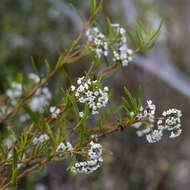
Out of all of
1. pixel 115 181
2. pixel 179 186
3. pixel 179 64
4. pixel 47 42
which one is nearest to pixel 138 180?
pixel 115 181

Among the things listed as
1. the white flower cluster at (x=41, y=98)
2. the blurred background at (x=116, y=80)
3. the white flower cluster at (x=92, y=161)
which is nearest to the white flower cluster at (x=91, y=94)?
the white flower cluster at (x=92, y=161)

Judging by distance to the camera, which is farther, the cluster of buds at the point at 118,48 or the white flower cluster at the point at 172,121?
the cluster of buds at the point at 118,48

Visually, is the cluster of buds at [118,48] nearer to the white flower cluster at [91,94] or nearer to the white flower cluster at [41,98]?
the white flower cluster at [91,94]

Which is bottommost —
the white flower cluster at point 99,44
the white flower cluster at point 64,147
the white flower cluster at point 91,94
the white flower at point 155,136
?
the white flower cluster at point 64,147

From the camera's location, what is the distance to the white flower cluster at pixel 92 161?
0.72m

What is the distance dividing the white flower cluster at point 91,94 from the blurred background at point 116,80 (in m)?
1.65

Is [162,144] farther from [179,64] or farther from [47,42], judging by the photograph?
[47,42]

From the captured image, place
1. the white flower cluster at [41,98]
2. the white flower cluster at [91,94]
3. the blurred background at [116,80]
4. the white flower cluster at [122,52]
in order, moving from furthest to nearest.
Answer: the blurred background at [116,80]
the white flower cluster at [41,98]
the white flower cluster at [122,52]
the white flower cluster at [91,94]

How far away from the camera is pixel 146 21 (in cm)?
362

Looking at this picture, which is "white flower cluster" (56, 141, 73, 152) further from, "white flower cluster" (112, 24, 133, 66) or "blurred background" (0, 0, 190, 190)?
"blurred background" (0, 0, 190, 190)

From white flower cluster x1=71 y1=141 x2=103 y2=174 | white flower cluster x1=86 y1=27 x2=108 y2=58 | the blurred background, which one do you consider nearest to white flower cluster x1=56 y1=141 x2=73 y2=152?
white flower cluster x1=71 y1=141 x2=103 y2=174

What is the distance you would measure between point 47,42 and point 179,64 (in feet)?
7.35

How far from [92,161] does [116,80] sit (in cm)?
276

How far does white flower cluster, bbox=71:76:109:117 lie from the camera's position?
0.70 m
